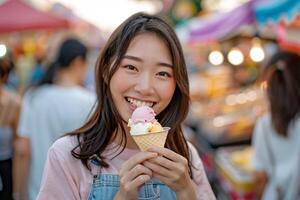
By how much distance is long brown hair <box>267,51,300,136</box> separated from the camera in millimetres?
4527

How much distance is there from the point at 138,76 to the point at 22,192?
2863 millimetres

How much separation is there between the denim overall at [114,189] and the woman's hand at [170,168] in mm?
169

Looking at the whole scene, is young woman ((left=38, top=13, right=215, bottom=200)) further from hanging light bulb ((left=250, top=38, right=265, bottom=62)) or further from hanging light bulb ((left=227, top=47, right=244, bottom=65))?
hanging light bulb ((left=227, top=47, right=244, bottom=65))

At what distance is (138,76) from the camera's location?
6.97ft

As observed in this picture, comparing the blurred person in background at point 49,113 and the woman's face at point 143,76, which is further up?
the woman's face at point 143,76

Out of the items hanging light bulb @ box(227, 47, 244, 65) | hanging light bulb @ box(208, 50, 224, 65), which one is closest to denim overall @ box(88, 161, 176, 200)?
hanging light bulb @ box(227, 47, 244, 65)

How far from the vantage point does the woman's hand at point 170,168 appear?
1940 mm

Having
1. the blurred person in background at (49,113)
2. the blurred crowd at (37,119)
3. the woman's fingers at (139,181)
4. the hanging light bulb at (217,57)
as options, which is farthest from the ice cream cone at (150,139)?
the hanging light bulb at (217,57)

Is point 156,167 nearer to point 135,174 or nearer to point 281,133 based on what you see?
point 135,174

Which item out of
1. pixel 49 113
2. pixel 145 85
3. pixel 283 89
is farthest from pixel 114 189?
pixel 283 89

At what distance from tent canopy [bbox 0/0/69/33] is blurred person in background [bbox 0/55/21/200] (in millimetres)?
5039

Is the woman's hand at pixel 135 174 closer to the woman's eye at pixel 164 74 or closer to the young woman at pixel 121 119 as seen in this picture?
the young woman at pixel 121 119

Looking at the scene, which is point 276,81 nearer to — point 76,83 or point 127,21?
point 76,83

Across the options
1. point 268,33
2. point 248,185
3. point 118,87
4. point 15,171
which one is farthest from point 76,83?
point 268,33
